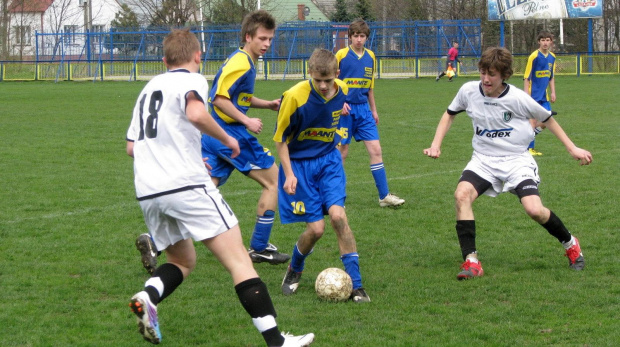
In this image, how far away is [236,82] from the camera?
19.5 ft

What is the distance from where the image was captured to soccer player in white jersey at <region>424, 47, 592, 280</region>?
18.9 ft

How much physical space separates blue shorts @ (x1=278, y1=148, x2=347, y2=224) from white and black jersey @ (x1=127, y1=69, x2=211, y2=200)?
135 centimetres

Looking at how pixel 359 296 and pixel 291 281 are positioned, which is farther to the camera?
pixel 291 281

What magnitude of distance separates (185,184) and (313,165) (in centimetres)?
154

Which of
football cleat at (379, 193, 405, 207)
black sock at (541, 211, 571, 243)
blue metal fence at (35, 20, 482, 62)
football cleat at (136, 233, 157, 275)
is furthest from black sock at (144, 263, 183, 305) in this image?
blue metal fence at (35, 20, 482, 62)

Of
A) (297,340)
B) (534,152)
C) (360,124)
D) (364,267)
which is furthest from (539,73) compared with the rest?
(297,340)

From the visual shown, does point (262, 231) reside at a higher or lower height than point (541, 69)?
lower

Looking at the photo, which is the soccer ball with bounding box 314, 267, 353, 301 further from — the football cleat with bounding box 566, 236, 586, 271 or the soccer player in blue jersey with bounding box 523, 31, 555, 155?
the soccer player in blue jersey with bounding box 523, 31, 555, 155

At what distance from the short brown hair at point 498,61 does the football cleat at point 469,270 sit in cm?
141

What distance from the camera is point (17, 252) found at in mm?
6434

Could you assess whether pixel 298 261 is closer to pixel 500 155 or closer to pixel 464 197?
pixel 464 197

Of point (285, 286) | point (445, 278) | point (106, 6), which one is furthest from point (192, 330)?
point (106, 6)

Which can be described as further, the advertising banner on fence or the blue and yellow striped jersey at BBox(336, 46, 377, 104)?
the advertising banner on fence

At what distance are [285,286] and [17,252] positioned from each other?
249 centimetres
